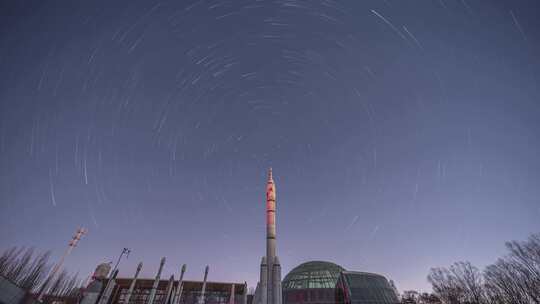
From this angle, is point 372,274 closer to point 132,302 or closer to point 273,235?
point 273,235

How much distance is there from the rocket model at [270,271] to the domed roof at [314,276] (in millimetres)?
36096

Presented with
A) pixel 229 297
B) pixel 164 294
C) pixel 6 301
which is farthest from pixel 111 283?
pixel 229 297

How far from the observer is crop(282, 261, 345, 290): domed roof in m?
70.9

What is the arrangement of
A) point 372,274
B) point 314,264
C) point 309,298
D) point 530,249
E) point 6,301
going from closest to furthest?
point 6,301
point 530,249
point 309,298
point 372,274
point 314,264

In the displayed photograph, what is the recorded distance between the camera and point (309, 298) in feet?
218

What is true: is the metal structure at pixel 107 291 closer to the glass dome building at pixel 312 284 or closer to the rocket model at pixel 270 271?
the rocket model at pixel 270 271

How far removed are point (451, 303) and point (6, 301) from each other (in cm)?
7891

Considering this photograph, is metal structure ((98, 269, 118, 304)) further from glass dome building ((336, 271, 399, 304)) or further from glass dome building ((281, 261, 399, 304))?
glass dome building ((336, 271, 399, 304))

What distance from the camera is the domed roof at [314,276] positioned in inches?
2790

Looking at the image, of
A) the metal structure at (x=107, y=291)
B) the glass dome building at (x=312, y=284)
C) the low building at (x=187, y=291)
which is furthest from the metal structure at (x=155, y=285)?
the glass dome building at (x=312, y=284)

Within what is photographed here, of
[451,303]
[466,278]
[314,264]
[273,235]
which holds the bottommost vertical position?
[451,303]

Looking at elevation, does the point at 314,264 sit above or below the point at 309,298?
above

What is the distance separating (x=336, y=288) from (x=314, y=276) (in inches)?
338

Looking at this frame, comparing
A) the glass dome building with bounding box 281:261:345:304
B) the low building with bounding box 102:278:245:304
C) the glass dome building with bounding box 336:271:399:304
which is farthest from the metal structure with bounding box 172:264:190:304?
the glass dome building with bounding box 336:271:399:304
